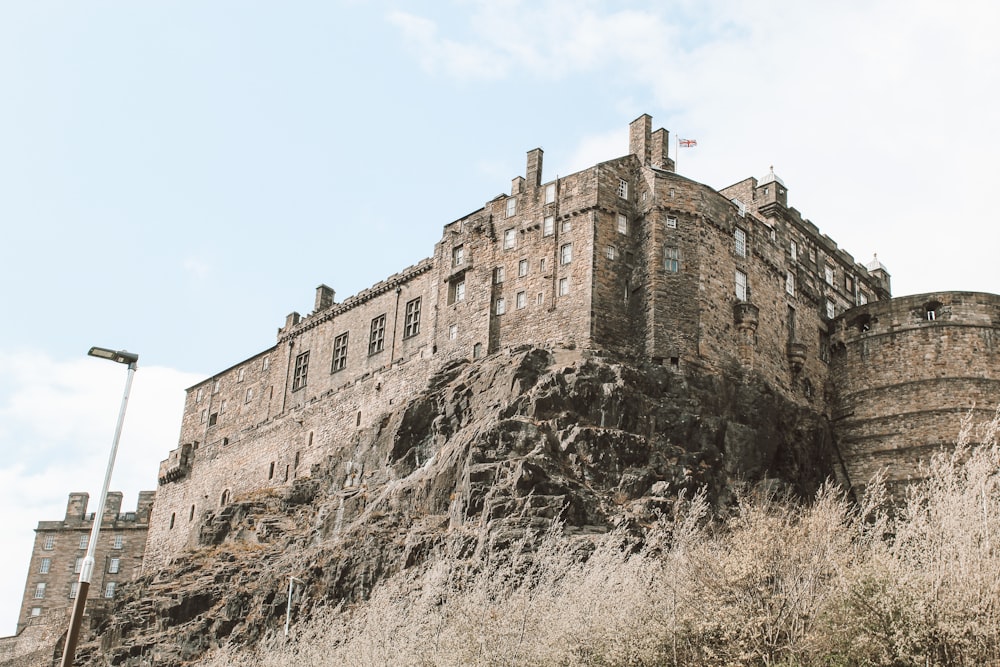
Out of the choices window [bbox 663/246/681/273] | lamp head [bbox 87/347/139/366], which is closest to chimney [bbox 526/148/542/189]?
window [bbox 663/246/681/273]

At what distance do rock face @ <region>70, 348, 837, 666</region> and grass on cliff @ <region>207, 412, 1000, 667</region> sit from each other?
2821mm

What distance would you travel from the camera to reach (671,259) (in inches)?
2018

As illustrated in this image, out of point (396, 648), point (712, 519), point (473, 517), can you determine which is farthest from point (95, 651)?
point (712, 519)

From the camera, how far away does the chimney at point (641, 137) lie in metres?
55.2

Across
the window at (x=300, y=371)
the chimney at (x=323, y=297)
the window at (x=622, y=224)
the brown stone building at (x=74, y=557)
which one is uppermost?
the chimney at (x=323, y=297)

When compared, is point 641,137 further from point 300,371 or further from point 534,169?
point 300,371

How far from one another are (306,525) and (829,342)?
86.1 ft

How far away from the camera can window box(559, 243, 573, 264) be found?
169ft

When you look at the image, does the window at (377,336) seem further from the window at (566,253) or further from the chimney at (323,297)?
the window at (566,253)

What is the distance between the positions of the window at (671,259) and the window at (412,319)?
13.4m

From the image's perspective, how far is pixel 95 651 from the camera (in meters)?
51.1

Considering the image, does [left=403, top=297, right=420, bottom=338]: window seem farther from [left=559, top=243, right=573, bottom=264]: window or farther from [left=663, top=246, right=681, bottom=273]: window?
[left=663, top=246, right=681, bottom=273]: window

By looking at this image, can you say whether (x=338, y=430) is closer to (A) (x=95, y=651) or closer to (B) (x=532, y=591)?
(A) (x=95, y=651)

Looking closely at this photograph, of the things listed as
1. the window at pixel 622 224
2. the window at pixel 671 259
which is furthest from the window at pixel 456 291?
the window at pixel 671 259
